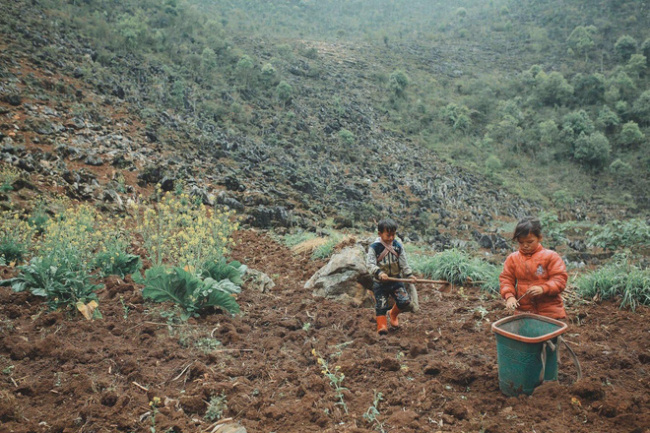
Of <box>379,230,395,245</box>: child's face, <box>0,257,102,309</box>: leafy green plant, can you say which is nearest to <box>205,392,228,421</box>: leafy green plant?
<box>0,257,102,309</box>: leafy green plant

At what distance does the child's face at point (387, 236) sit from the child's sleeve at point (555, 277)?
56.2 inches

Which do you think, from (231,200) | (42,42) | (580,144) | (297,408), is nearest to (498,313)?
(297,408)

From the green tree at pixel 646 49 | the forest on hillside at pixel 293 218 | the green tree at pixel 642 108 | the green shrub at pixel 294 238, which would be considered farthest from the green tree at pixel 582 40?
the green shrub at pixel 294 238

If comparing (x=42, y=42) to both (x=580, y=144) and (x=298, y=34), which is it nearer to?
(x=298, y=34)

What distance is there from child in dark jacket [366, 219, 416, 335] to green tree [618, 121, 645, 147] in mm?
29080

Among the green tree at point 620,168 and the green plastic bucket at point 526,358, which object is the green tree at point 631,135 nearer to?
the green tree at point 620,168

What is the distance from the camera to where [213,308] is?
378 cm

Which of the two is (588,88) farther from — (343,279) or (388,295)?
(388,295)

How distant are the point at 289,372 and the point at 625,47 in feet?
136

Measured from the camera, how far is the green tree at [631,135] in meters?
24.9

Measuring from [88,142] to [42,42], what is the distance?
563 centimetres

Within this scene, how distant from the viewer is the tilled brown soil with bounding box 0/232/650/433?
2.07 m

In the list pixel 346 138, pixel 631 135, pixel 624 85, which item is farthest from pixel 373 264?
pixel 624 85

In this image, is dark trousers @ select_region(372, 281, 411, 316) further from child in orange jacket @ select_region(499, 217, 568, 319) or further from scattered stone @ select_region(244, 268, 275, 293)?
scattered stone @ select_region(244, 268, 275, 293)
